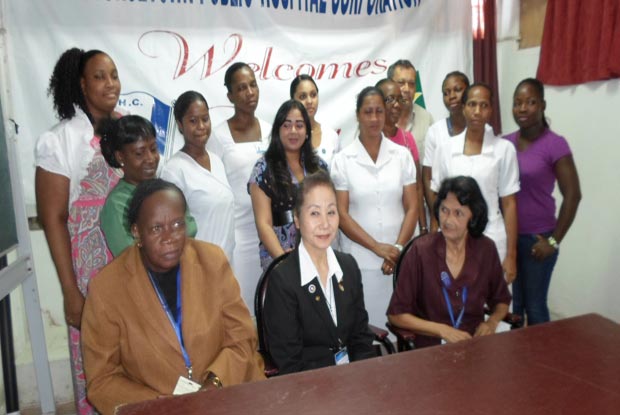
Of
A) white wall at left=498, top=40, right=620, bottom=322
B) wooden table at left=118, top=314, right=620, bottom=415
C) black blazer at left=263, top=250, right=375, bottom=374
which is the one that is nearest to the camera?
wooden table at left=118, top=314, right=620, bottom=415

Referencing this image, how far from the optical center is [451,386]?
4.74 feet

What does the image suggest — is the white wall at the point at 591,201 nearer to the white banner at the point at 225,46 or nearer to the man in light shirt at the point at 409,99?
the white banner at the point at 225,46

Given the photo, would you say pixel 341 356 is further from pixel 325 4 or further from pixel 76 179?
pixel 325 4

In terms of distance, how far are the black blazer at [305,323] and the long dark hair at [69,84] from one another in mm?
1178

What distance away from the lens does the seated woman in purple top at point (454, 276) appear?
7.43ft

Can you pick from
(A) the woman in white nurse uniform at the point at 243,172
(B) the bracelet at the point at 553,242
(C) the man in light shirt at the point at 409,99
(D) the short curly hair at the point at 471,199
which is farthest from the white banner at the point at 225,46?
(D) the short curly hair at the point at 471,199

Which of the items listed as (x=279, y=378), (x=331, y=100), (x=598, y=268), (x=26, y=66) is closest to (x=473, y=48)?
(x=331, y=100)

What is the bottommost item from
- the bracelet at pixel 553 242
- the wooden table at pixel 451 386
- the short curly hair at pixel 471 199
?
the wooden table at pixel 451 386

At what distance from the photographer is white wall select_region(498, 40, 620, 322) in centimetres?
345

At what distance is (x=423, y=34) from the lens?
162 inches

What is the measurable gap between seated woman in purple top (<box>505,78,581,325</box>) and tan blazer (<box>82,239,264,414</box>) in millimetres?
1839

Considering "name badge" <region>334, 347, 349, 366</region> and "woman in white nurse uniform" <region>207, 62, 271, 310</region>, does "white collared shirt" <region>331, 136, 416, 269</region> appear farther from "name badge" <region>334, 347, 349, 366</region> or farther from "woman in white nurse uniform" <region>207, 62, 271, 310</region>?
"name badge" <region>334, 347, 349, 366</region>

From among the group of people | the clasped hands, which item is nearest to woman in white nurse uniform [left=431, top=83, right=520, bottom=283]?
the group of people

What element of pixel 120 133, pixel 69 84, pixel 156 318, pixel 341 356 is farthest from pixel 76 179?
pixel 341 356
